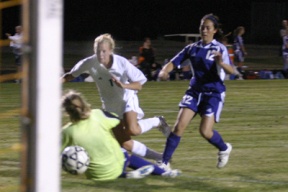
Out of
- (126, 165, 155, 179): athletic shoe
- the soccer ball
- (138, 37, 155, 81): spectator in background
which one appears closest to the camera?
the soccer ball

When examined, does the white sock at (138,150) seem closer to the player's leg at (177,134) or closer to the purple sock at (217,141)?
the player's leg at (177,134)

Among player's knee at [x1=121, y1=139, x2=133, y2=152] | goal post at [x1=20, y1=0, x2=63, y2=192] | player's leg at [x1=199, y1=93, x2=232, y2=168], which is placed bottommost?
player's knee at [x1=121, y1=139, x2=133, y2=152]

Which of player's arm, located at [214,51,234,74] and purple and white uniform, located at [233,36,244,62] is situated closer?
player's arm, located at [214,51,234,74]

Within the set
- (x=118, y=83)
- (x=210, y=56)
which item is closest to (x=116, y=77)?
(x=118, y=83)

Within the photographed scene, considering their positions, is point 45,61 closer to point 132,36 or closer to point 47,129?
point 47,129

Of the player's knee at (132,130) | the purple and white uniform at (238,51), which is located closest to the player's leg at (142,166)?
the player's knee at (132,130)

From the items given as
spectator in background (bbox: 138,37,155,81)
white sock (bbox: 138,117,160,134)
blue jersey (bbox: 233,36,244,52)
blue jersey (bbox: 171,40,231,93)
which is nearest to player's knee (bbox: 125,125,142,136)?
white sock (bbox: 138,117,160,134)

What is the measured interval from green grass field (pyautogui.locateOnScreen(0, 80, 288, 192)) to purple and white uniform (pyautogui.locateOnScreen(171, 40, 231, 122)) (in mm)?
742

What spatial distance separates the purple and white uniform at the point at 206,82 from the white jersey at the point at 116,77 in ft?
1.96

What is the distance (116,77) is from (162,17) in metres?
42.8

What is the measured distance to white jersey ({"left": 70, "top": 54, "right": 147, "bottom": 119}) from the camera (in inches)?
373

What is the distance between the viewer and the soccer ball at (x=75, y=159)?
8289 mm

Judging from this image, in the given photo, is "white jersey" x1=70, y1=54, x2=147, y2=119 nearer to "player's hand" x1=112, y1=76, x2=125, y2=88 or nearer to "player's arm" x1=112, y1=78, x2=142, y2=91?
"player's arm" x1=112, y1=78, x2=142, y2=91

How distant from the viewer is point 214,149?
11586mm
